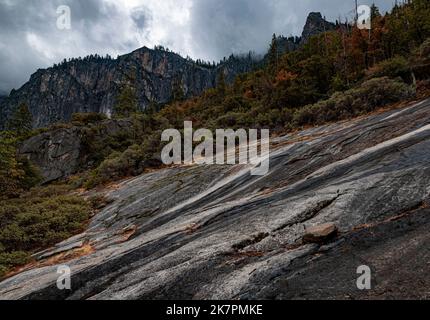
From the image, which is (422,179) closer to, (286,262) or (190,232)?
(286,262)

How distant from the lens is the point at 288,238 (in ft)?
23.9

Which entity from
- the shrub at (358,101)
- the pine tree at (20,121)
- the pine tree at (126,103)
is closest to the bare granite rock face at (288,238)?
the shrub at (358,101)

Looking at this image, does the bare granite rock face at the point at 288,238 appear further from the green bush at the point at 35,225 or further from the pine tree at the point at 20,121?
the pine tree at the point at 20,121

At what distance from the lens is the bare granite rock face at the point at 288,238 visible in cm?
563

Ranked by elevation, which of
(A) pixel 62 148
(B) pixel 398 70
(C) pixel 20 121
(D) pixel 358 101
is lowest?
(A) pixel 62 148

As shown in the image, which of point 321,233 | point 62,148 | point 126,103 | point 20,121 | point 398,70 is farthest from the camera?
point 126,103

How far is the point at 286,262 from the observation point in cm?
624

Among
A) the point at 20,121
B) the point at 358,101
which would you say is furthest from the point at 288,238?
the point at 20,121

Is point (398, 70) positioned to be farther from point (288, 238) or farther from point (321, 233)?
point (321, 233)

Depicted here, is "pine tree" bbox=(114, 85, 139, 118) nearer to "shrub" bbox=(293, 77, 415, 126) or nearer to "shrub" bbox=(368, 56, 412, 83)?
"shrub" bbox=(293, 77, 415, 126)

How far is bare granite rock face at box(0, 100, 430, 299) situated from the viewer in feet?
18.5

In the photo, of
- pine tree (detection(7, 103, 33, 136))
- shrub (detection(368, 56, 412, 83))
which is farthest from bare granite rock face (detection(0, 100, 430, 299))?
pine tree (detection(7, 103, 33, 136))
